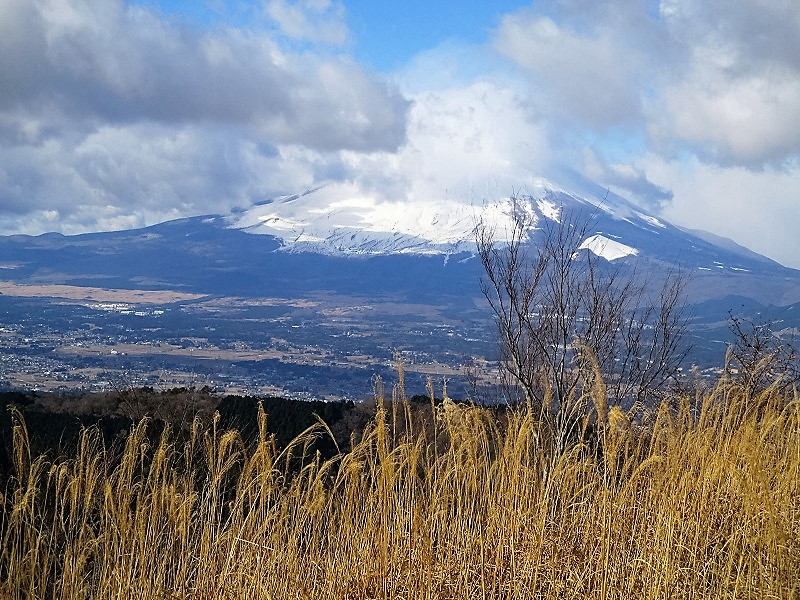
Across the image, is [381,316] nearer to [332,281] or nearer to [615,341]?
[332,281]

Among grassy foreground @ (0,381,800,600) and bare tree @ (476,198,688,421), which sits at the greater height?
bare tree @ (476,198,688,421)

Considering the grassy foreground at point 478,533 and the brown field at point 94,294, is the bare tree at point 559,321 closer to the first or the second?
the grassy foreground at point 478,533

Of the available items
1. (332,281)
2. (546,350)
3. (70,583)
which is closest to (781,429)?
(70,583)

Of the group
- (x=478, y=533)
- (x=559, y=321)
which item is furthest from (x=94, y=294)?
(x=478, y=533)

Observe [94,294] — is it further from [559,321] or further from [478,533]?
[478,533]

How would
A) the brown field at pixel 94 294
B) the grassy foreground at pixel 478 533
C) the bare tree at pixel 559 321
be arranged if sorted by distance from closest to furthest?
1. the grassy foreground at pixel 478 533
2. the bare tree at pixel 559 321
3. the brown field at pixel 94 294

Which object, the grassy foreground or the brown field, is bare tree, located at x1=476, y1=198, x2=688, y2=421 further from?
the brown field

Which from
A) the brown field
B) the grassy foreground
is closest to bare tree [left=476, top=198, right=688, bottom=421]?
the grassy foreground

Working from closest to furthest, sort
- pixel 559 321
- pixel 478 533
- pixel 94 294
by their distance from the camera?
1. pixel 478 533
2. pixel 559 321
3. pixel 94 294

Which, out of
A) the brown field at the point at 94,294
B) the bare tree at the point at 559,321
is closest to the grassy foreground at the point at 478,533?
the bare tree at the point at 559,321

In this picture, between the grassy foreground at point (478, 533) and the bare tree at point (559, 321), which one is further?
the bare tree at point (559, 321)

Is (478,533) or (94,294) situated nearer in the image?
(478,533)

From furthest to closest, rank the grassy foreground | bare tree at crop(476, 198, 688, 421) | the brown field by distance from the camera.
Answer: the brown field < bare tree at crop(476, 198, 688, 421) < the grassy foreground

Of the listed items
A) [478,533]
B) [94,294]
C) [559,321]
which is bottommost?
[478,533]
